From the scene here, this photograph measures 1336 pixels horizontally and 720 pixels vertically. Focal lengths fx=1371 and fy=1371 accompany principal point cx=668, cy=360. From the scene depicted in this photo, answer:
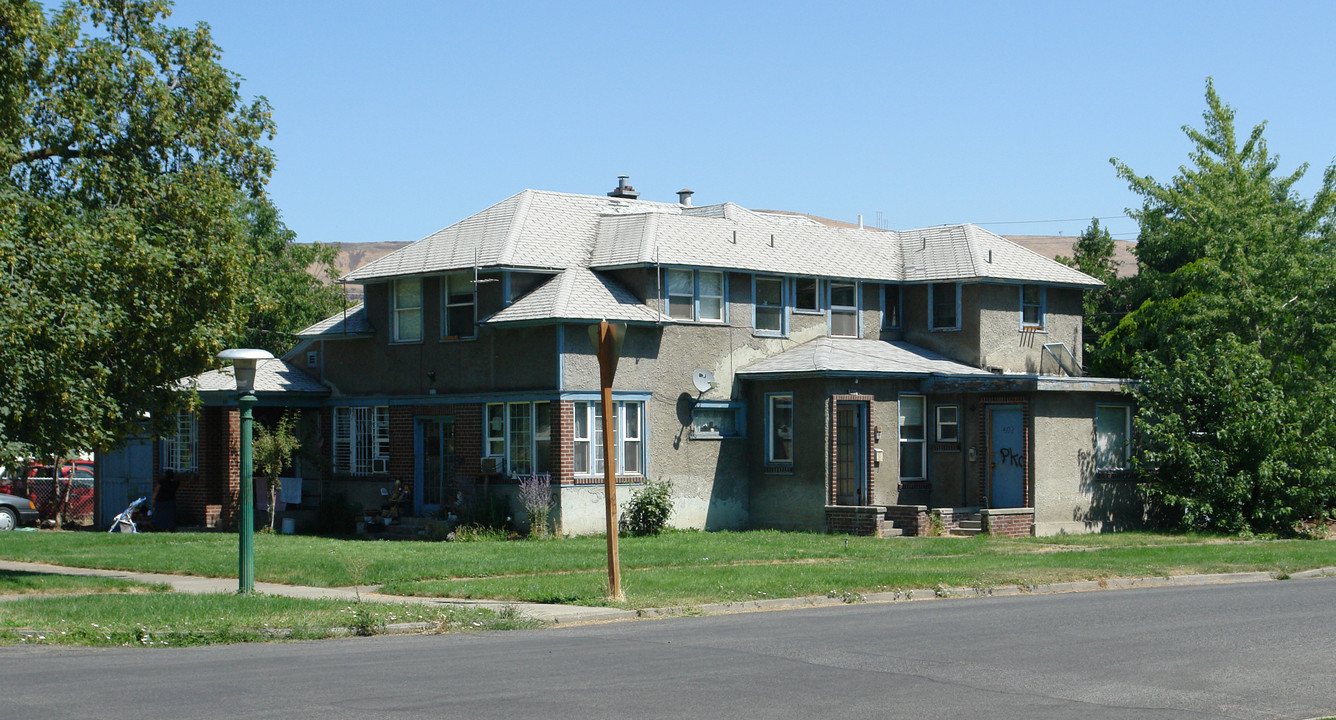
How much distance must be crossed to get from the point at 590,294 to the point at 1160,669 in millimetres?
18280

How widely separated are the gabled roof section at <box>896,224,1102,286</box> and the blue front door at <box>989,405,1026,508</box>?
395 cm

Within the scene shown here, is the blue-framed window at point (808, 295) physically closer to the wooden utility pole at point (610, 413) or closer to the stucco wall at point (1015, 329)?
the stucco wall at point (1015, 329)

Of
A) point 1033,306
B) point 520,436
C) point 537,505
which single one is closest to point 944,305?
point 1033,306

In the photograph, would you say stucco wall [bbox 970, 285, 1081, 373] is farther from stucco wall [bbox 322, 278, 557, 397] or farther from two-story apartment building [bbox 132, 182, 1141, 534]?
stucco wall [bbox 322, 278, 557, 397]

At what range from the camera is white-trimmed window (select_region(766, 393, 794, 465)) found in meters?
29.2

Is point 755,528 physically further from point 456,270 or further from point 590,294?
point 456,270

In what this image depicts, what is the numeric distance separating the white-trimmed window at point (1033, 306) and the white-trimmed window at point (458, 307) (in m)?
12.9

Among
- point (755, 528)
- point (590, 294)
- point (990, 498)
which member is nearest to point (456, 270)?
point (590, 294)

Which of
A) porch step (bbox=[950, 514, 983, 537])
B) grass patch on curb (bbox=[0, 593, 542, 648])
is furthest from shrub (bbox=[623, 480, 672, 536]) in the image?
grass patch on curb (bbox=[0, 593, 542, 648])

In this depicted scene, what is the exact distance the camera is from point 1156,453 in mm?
28562

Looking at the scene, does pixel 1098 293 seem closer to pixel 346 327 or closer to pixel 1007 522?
pixel 1007 522

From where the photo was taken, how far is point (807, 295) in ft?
103

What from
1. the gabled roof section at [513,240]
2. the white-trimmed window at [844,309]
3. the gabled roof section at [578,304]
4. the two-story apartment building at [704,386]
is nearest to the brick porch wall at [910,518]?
the two-story apartment building at [704,386]

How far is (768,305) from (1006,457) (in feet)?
Result: 20.3
